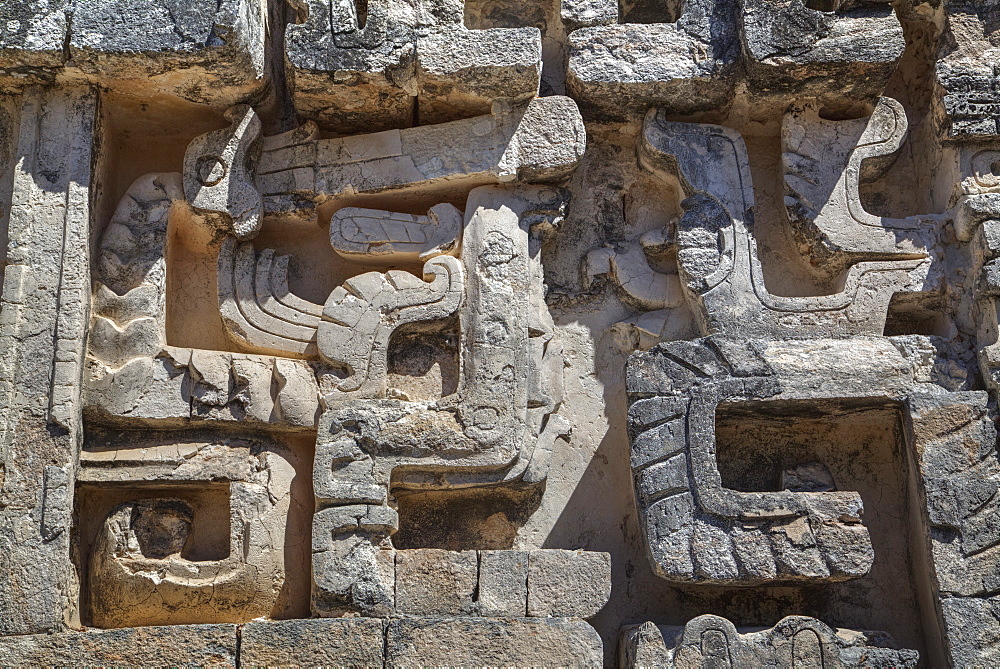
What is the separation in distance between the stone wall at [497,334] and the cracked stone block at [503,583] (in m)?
0.02

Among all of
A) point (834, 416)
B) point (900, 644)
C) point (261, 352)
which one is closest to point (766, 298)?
point (834, 416)

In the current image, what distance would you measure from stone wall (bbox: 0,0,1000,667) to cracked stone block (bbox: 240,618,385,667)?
10mm

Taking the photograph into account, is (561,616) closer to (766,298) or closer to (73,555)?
(766,298)

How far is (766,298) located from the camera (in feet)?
14.1

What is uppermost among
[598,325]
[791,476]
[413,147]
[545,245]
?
[413,147]

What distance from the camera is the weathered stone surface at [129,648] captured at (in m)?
3.82

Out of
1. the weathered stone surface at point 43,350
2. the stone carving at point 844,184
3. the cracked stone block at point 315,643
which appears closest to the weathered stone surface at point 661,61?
the stone carving at point 844,184

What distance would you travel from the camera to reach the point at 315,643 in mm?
3826

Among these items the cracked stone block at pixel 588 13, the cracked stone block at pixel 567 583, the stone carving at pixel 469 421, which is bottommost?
the cracked stone block at pixel 567 583

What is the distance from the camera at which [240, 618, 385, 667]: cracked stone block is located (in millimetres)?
→ 3814

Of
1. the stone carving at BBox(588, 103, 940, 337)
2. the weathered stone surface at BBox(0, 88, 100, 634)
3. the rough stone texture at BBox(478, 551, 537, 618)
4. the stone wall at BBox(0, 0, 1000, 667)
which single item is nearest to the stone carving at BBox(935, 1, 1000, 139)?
the stone wall at BBox(0, 0, 1000, 667)

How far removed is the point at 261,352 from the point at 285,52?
118 centimetres

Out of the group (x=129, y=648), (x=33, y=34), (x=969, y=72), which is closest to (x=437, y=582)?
(x=129, y=648)

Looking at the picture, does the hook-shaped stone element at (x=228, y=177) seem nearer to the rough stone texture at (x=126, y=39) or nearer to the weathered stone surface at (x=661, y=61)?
the rough stone texture at (x=126, y=39)
